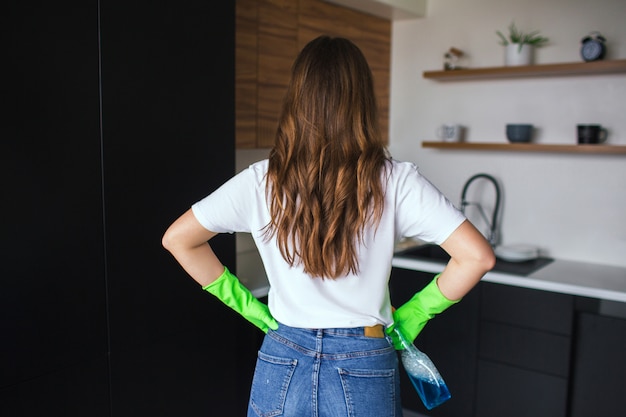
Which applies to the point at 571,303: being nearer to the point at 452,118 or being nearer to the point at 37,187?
the point at 452,118

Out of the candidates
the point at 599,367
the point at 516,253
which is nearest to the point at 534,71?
the point at 516,253

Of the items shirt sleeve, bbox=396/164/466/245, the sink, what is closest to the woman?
shirt sleeve, bbox=396/164/466/245

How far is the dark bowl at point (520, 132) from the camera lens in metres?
3.02

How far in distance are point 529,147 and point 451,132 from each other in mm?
440

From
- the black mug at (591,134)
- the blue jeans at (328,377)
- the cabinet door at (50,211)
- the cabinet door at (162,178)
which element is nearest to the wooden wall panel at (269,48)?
the cabinet door at (162,178)

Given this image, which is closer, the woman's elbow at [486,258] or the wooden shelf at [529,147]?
the woman's elbow at [486,258]

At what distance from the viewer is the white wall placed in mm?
2928

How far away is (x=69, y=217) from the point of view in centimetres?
168

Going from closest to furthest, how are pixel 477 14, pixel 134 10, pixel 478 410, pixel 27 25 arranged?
pixel 27 25 → pixel 134 10 → pixel 478 410 → pixel 477 14

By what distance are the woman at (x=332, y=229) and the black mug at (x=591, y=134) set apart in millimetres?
1719

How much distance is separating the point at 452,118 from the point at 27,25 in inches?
92.3

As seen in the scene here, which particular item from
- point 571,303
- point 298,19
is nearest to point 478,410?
point 571,303

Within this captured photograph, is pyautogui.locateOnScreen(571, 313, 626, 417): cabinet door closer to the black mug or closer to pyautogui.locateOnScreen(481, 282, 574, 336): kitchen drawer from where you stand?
pyautogui.locateOnScreen(481, 282, 574, 336): kitchen drawer

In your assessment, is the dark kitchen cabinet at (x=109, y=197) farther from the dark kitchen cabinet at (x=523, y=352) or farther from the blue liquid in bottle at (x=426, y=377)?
the dark kitchen cabinet at (x=523, y=352)
